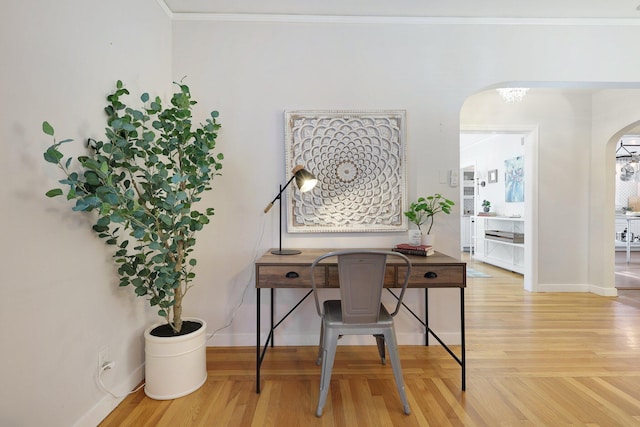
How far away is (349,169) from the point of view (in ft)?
7.48

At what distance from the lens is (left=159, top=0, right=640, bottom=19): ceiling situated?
6.97 ft

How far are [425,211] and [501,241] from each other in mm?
3340

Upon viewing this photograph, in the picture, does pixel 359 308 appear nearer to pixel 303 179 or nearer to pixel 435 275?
pixel 435 275

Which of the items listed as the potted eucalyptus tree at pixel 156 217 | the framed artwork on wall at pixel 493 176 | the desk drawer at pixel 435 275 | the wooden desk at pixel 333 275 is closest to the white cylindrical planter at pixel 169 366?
the potted eucalyptus tree at pixel 156 217

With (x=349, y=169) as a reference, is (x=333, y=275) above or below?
below

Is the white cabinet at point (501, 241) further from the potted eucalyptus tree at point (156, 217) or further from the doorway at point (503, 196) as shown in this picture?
the potted eucalyptus tree at point (156, 217)

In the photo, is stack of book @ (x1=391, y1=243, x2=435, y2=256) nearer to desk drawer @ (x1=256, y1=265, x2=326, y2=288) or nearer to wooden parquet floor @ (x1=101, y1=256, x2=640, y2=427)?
desk drawer @ (x1=256, y1=265, x2=326, y2=288)

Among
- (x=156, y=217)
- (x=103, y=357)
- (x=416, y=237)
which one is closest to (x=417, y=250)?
(x=416, y=237)

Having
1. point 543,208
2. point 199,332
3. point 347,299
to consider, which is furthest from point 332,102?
point 543,208


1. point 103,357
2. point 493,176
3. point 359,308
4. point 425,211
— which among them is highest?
point 493,176

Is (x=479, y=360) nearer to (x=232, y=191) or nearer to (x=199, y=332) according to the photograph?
(x=199, y=332)

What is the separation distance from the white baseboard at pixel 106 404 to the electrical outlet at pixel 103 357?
165mm

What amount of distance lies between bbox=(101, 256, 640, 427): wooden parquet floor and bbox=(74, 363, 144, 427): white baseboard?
4 centimetres

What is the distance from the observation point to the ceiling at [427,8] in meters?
2.12
